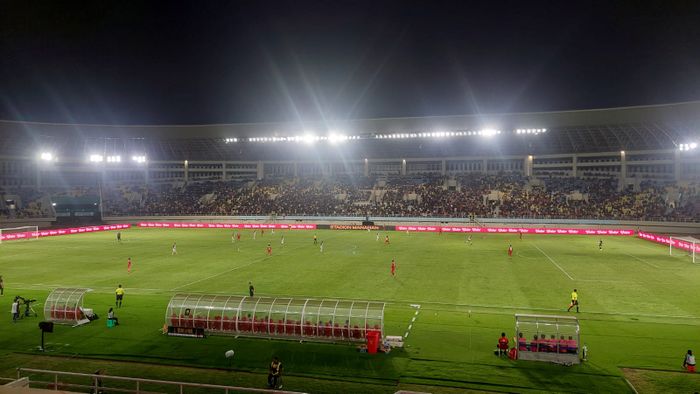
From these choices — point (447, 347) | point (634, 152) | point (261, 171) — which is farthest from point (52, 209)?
point (634, 152)

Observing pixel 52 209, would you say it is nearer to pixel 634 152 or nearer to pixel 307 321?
pixel 307 321

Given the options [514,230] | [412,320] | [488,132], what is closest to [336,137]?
[488,132]

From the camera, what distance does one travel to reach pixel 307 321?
2044 cm

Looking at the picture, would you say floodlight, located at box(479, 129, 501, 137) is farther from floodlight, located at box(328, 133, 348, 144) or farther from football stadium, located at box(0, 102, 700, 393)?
floodlight, located at box(328, 133, 348, 144)

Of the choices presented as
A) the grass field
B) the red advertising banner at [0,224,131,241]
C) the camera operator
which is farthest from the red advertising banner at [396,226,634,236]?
the camera operator

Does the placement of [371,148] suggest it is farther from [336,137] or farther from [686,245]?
[686,245]

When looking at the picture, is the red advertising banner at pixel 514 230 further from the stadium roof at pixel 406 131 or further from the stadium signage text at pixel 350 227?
the stadium roof at pixel 406 131

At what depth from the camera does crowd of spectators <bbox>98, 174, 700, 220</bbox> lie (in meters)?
73.4

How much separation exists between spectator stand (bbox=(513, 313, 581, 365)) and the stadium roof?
6227 cm

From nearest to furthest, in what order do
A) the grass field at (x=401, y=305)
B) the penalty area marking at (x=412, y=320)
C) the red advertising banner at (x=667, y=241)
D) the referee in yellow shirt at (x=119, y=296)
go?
1. the grass field at (x=401, y=305)
2. the penalty area marking at (x=412, y=320)
3. the referee in yellow shirt at (x=119, y=296)
4. the red advertising banner at (x=667, y=241)

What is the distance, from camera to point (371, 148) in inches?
3814

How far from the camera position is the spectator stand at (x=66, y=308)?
2275 centimetres

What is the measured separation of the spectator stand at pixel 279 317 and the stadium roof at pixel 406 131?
213ft

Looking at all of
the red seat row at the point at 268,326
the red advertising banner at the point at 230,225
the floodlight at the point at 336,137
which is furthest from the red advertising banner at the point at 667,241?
A: the floodlight at the point at 336,137
